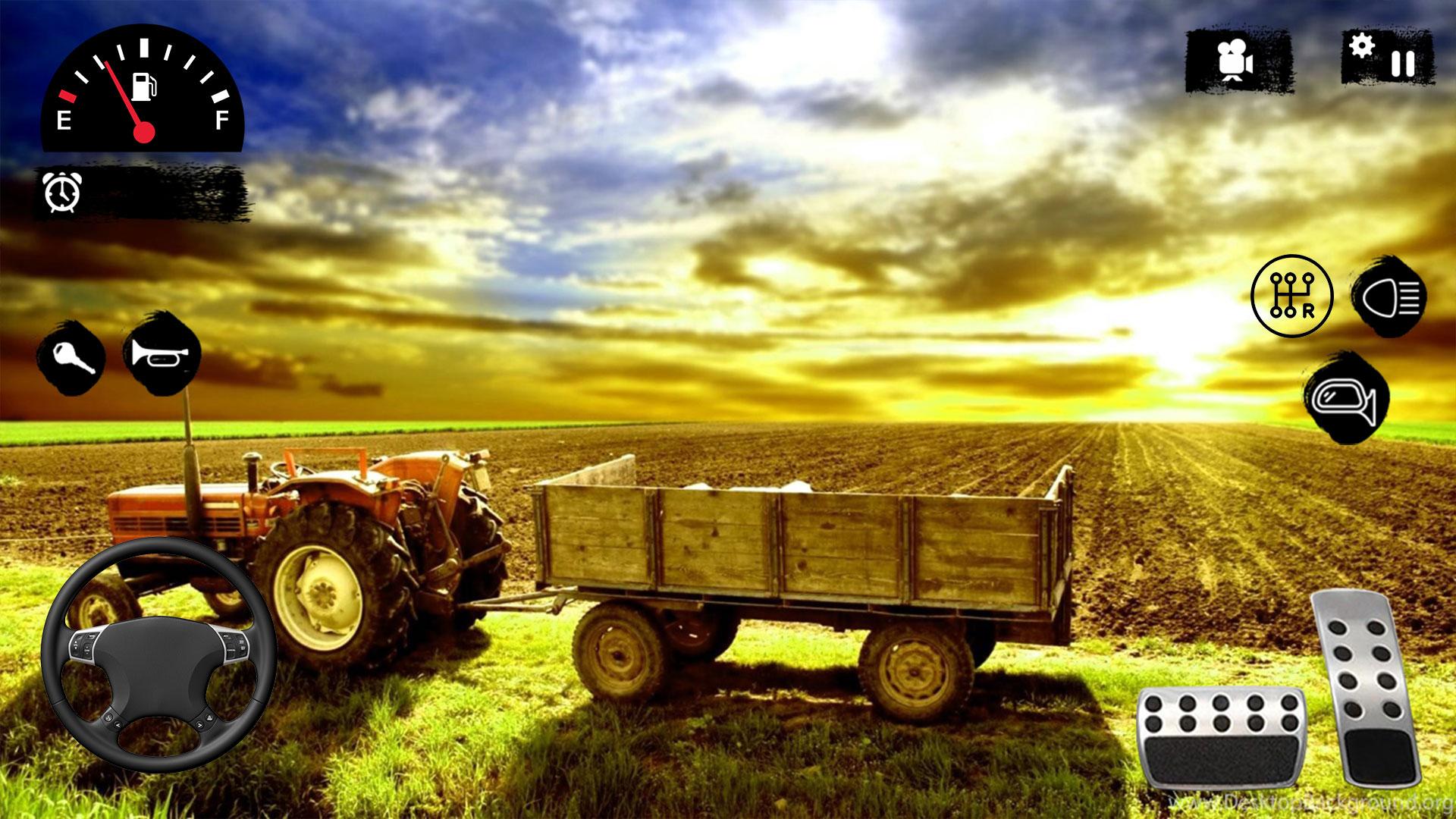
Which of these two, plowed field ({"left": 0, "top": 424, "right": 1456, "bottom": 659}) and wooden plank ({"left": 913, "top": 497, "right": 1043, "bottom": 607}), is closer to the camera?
wooden plank ({"left": 913, "top": 497, "right": 1043, "bottom": 607})

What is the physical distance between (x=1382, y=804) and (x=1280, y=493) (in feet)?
67.5

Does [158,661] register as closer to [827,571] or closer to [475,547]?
[827,571]

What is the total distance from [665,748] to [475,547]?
3.45 meters

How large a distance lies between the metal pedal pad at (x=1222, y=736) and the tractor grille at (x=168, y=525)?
7686 millimetres

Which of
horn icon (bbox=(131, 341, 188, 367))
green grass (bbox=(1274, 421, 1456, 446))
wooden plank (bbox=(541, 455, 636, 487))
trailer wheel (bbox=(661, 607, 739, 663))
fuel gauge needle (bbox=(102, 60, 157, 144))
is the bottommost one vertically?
green grass (bbox=(1274, 421, 1456, 446))

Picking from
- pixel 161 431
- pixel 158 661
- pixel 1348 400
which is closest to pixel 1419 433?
pixel 1348 400

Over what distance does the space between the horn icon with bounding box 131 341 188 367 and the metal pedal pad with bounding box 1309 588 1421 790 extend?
6846 mm

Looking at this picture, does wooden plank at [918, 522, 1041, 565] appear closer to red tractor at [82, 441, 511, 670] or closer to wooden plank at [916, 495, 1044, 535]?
wooden plank at [916, 495, 1044, 535]

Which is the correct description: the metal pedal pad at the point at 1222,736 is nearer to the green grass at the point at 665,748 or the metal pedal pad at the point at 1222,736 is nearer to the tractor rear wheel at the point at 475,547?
the green grass at the point at 665,748

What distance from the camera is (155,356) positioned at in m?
5.98

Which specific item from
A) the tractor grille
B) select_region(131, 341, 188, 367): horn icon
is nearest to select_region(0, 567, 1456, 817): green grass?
the tractor grille

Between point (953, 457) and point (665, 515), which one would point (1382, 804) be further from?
point (953, 457)

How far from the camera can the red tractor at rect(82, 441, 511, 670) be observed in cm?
733

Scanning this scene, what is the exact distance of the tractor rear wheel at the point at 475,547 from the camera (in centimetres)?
877
